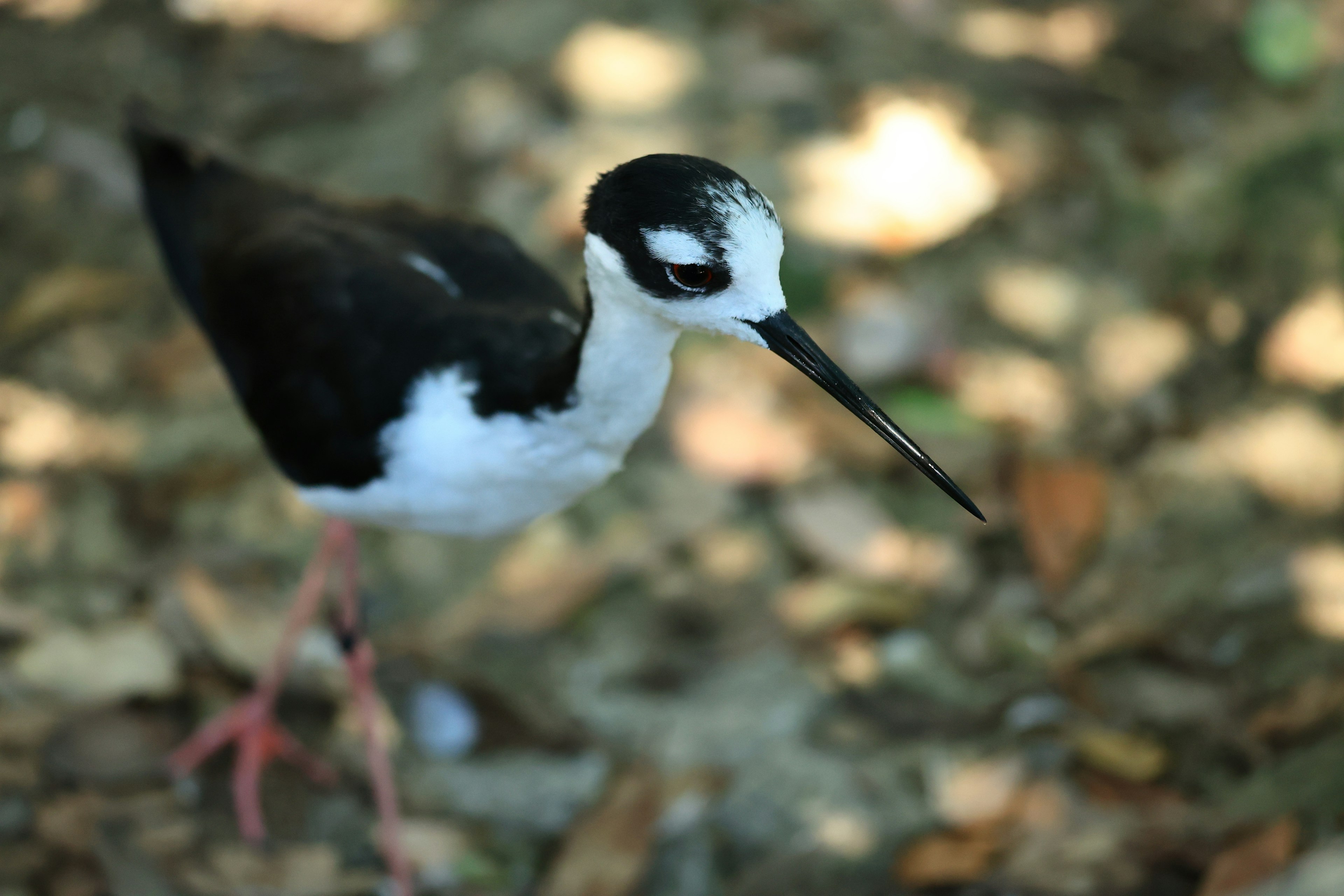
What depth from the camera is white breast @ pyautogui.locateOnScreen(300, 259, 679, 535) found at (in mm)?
1657

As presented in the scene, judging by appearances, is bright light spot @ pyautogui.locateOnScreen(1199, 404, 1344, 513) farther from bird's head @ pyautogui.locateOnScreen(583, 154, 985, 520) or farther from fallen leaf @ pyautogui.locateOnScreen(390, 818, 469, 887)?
fallen leaf @ pyautogui.locateOnScreen(390, 818, 469, 887)

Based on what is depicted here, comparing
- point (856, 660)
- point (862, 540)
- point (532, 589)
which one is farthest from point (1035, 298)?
point (532, 589)

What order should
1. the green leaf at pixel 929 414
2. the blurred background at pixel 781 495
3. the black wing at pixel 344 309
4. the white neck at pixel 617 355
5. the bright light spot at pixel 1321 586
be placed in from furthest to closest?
the green leaf at pixel 929 414 → the bright light spot at pixel 1321 586 → the blurred background at pixel 781 495 → the black wing at pixel 344 309 → the white neck at pixel 617 355

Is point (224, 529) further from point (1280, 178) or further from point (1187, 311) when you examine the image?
Result: point (1280, 178)

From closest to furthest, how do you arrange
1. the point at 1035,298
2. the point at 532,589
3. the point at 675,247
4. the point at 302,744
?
the point at 675,247 → the point at 302,744 → the point at 532,589 → the point at 1035,298

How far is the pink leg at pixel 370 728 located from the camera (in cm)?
215

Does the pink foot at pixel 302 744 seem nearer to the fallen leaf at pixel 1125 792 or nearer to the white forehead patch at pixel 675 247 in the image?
the white forehead patch at pixel 675 247

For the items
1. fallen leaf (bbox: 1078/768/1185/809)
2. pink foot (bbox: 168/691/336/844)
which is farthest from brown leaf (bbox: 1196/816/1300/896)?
pink foot (bbox: 168/691/336/844)

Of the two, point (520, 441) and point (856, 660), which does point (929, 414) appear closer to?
point (856, 660)

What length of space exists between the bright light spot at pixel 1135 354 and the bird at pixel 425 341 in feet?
3.66

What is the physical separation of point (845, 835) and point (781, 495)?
2.39 ft

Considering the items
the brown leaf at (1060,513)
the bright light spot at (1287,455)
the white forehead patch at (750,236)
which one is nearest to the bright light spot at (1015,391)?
the brown leaf at (1060,513)

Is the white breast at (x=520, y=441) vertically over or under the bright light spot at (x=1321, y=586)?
under

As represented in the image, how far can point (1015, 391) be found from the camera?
2.79 m
